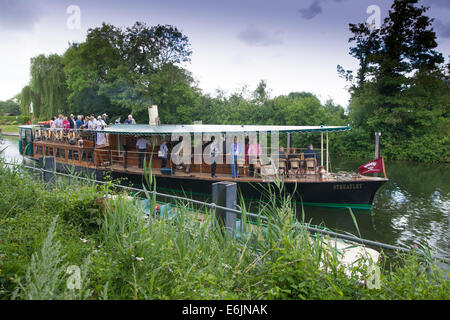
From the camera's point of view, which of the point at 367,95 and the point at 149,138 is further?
the point at 367,95

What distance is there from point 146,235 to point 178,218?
536mm

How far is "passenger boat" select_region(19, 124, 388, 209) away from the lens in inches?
528

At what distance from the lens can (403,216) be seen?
12930 mm

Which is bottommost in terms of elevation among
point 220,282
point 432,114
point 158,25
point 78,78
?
point 220,282

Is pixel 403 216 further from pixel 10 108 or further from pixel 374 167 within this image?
pixel 10 108

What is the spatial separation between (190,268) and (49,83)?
40959mm

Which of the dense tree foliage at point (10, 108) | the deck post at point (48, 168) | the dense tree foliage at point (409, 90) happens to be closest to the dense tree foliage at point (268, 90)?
the dense tree foliage at point (409, 90)

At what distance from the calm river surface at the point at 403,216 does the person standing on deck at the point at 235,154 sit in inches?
124

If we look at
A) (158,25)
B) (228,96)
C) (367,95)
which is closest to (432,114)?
(367,95)

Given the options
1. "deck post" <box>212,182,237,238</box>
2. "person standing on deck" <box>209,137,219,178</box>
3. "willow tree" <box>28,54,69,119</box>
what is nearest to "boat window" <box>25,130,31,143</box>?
Answer: "willow tree" <box>28,54,69,119</box>

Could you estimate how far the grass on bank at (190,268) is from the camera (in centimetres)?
278

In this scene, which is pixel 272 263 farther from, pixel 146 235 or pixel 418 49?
pixel 418 49

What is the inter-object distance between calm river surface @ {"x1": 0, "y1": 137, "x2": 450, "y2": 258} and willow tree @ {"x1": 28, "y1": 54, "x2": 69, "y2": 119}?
1129 inches

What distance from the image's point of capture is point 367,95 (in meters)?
33.2
